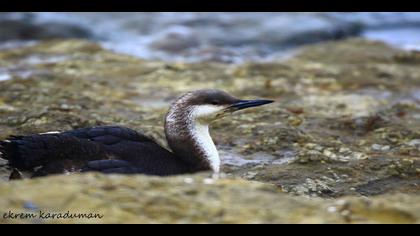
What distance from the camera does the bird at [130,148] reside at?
5457 millimetres

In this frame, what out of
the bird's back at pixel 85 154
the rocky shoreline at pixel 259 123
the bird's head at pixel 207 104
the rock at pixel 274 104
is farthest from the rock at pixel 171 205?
the rock at pixel 274 104

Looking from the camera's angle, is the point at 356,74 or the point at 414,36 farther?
the point at 414,36

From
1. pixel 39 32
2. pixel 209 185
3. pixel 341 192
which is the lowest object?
pixel 39 32

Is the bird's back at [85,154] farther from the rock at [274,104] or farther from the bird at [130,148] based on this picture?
the rock at [274,104]

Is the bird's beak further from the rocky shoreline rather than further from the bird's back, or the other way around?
the bird's back

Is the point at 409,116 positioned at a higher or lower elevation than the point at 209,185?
lower

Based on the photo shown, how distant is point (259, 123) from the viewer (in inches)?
314

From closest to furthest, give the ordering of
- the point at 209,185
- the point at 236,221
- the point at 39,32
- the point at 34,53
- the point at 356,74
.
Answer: the point at 236,221, the point at 209,185, the point at 356,74, the point at 34,53, the point at 39,32

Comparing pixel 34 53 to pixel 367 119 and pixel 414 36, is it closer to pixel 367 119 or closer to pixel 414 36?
pixel 367 119

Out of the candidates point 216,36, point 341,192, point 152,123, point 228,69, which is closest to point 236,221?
point 341,192

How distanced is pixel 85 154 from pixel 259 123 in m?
2.82

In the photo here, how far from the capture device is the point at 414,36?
47.4 feet

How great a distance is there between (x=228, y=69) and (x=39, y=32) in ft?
16.8

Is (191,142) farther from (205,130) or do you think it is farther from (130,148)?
(130,148)
